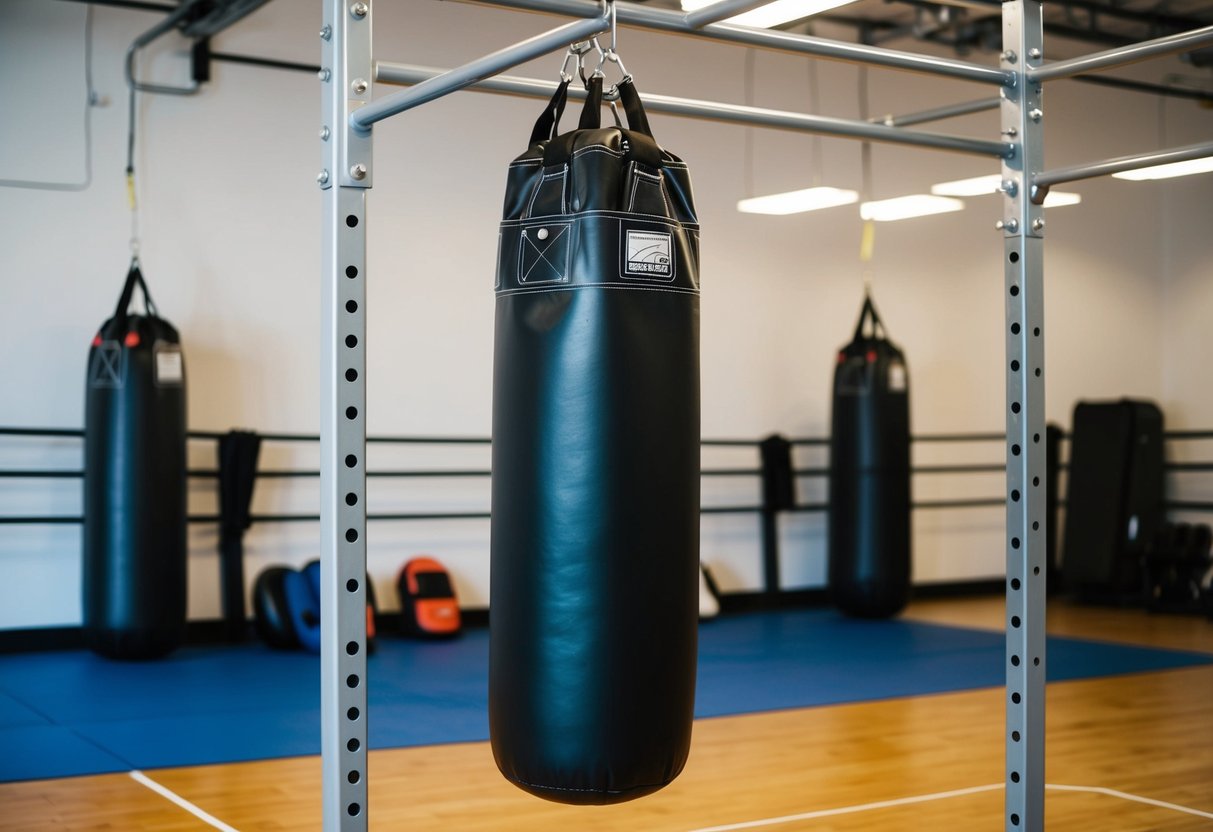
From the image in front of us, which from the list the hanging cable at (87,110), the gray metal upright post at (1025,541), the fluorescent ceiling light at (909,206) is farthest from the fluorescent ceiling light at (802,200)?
the gray metal upright post at (1025,541)

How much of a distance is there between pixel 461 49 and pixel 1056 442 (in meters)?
4.63

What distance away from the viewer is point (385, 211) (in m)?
Result: 7.13

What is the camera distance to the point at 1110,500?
28.4 ft

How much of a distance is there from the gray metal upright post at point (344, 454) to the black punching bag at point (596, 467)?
9.0 inches

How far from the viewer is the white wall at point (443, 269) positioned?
641 centimetres

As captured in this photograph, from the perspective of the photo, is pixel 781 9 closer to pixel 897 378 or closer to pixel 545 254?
pixel 545 254

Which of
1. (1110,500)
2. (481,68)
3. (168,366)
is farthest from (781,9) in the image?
(1110,500)

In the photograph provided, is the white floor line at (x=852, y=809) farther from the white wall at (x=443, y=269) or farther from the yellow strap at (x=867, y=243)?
the yellow strap at (x=867, y=243)

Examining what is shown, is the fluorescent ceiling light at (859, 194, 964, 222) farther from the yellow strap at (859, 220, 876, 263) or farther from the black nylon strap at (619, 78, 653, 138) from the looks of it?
the black nylon strap at (619, 78, 653, 138)

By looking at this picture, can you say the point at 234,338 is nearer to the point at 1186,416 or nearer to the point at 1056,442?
the point at 1056,442

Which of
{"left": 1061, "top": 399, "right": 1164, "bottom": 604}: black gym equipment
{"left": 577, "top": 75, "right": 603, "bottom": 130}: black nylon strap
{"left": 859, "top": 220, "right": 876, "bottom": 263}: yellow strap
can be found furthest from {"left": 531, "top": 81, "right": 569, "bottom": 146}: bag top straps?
{"left": 1061, "top": 399, "right": 1164, "bottom": 604}: black gym equipment

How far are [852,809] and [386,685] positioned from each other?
7.83 feet

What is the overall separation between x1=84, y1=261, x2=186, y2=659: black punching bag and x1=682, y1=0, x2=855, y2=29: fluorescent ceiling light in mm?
4111

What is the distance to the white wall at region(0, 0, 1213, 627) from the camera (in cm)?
641
